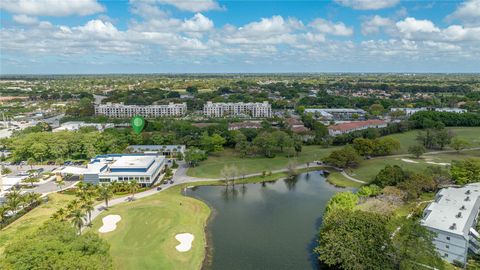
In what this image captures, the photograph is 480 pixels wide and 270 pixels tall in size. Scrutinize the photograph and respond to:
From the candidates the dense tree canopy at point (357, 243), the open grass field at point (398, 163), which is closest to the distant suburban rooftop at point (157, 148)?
the open grass field at point (398, 163)

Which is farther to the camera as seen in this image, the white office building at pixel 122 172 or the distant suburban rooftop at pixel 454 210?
the white office building at pixel 122 172

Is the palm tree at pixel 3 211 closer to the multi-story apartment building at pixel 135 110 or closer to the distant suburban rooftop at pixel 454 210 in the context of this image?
the distant suburban rooftop at pixel 454 210

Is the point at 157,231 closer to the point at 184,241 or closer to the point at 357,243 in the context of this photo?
the point at 184,241

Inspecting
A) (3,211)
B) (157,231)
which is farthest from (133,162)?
(157,231)

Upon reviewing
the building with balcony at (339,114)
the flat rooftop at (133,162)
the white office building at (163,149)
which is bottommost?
the white office building at (163,149)

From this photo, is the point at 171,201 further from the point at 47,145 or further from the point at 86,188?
the point at 47,145

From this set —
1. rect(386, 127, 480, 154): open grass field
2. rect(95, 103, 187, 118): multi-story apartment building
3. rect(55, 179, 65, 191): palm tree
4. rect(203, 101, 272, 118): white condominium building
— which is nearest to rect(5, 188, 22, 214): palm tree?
rect(55, 179, 65, 191): palm tree
